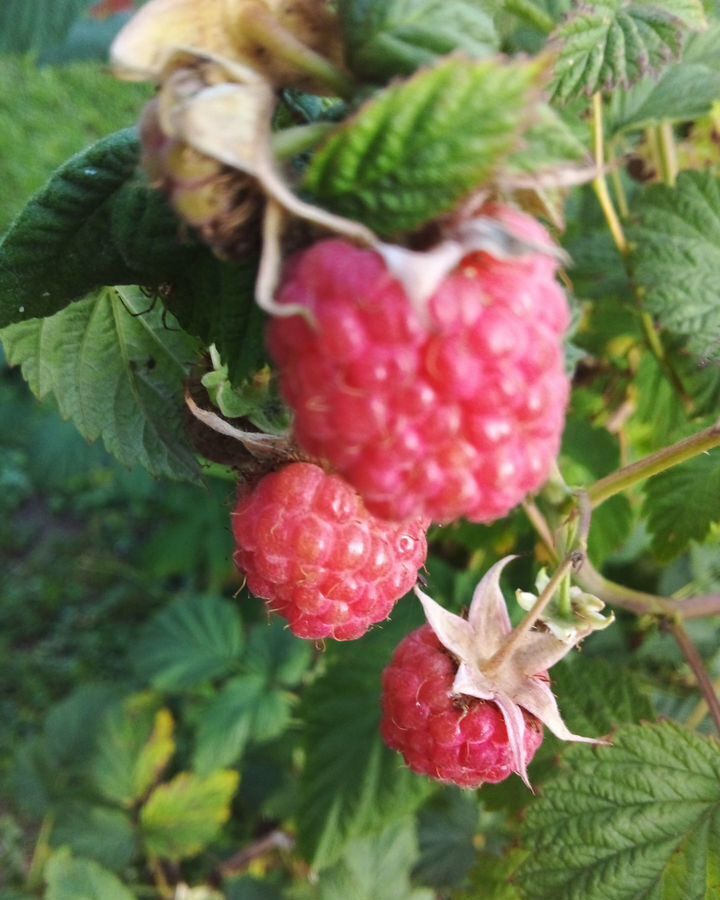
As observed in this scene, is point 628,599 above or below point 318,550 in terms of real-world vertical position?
below

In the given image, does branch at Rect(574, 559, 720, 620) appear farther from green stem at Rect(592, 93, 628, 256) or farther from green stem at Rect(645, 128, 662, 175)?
green stem at Rect(645, 128, 662, 175)

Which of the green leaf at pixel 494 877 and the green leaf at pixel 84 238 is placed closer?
the green leaf at pixel 84 238

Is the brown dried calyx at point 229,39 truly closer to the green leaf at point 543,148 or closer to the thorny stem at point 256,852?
the green leaf at point 543,148

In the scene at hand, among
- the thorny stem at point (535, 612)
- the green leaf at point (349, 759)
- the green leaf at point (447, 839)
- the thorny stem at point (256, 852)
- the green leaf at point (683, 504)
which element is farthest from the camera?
the thorny stem at point (256, 852)

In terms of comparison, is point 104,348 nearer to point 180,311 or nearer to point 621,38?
point 180,311

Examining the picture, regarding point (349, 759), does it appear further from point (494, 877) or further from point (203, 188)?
→ point (203, 188)

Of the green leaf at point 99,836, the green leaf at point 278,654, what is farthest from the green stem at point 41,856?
the green leaf at point 278,654

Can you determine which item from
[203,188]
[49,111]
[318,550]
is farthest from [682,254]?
[49,111]

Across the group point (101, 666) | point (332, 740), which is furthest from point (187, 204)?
point (101, 666)
